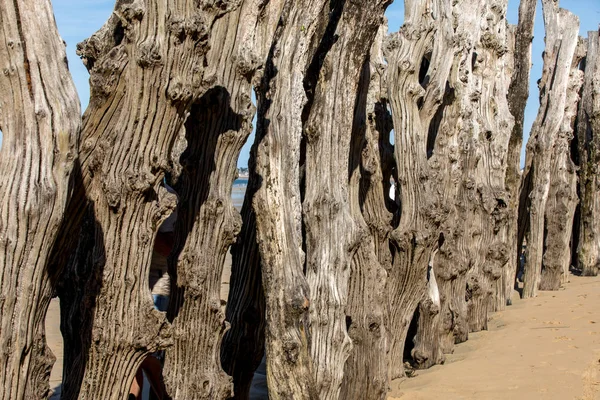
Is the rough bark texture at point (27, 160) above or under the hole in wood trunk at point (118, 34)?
under

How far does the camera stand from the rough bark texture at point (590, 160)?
1220cm

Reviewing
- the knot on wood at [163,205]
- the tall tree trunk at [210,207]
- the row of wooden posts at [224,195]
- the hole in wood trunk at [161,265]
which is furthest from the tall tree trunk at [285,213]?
the hole in wood trunk at [161,265]

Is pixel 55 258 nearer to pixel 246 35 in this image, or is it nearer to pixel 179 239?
pixel 179 239

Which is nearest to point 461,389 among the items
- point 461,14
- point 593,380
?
point 593,380

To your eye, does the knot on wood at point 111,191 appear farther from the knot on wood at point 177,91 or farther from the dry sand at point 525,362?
the dry sand at point 525,362

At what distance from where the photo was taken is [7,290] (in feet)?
10.3

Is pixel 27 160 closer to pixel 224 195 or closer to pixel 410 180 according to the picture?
pixel 224 195

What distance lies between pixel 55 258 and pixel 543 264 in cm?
896

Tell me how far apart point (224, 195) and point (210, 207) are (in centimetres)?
12

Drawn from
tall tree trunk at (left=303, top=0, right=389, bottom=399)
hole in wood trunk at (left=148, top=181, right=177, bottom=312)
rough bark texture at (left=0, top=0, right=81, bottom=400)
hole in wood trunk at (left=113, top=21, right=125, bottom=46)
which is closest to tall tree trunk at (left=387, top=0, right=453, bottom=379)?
tall tree trunk at (left=303, top=0, right=389, bottom=399)

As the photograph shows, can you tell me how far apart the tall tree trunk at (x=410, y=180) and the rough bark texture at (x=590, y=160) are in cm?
619

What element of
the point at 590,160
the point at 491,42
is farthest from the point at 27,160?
the point at 590,160

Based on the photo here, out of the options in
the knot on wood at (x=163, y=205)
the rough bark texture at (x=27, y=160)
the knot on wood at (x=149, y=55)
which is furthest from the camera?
the knot on wood at (x=163, y=205)

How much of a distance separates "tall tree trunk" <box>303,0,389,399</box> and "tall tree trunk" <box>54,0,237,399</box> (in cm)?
125
